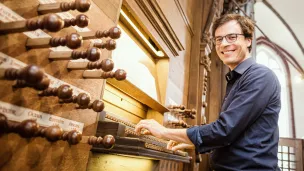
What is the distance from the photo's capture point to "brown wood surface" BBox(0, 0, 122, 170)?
86cm

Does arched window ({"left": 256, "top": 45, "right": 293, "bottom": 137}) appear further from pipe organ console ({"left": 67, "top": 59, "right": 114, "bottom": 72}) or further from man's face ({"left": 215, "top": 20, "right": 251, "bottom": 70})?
pipe organ console ({"left": 67, "top": 59, "right": 114, "bottom": 72})

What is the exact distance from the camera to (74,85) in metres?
1.18

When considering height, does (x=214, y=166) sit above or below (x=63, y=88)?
below

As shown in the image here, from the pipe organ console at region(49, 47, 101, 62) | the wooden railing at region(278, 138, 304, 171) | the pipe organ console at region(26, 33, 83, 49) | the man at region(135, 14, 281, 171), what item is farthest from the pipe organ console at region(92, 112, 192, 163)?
the wooden railing at region(278, 138, 304, 171)

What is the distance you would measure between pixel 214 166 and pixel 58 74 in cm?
97

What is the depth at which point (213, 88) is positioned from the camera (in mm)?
4727

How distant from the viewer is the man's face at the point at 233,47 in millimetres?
1652

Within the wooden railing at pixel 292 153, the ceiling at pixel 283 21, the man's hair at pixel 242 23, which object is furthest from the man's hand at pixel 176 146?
the ceiling at pixel 283 21

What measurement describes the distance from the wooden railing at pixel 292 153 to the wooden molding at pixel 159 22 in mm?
4981

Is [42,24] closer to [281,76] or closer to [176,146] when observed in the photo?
[176,146]

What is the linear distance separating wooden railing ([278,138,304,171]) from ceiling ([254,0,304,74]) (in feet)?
14.7

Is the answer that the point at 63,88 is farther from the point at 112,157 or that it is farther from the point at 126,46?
the point at 126,46

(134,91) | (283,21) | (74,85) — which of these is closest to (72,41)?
(74,85)

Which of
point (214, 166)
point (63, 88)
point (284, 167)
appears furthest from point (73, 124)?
point (284, 167)
